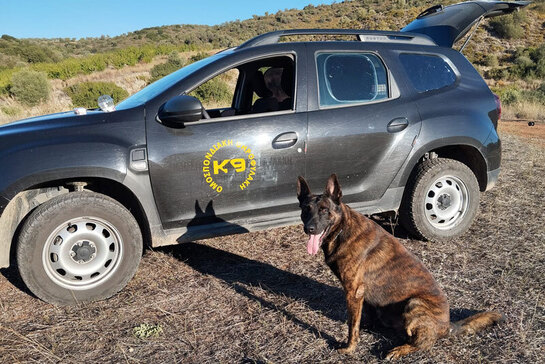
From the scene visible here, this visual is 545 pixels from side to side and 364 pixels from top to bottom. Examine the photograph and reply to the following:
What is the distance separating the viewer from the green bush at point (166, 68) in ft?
65.1

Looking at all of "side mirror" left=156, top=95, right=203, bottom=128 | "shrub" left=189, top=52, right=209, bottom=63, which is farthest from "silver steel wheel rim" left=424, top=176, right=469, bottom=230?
"shrub" left=189, top=52, right=209, bottom=63

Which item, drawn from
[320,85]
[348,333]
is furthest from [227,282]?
[320,85]

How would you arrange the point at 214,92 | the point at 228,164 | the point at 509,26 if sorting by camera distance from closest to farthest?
the point at 228,164
the point at 214,92
the point at 509,26

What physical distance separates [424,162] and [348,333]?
214 cm

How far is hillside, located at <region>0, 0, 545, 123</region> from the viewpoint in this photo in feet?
74.0

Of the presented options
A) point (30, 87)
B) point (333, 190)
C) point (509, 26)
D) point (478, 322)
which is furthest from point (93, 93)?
point (509, 26)

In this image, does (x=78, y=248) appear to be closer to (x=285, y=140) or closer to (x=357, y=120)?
(x=285, y=140)

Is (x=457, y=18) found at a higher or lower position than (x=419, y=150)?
higher

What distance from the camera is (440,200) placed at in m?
4.14

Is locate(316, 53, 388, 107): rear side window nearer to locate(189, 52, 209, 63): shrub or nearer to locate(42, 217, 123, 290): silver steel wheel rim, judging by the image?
locate(42, 217, 123, 290): silver steel wheel rim

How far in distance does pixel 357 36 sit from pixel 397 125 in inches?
38.7

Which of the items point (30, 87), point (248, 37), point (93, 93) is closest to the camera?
point (93, 93)

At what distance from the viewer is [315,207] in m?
2.67

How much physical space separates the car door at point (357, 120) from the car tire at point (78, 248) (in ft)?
5.31
